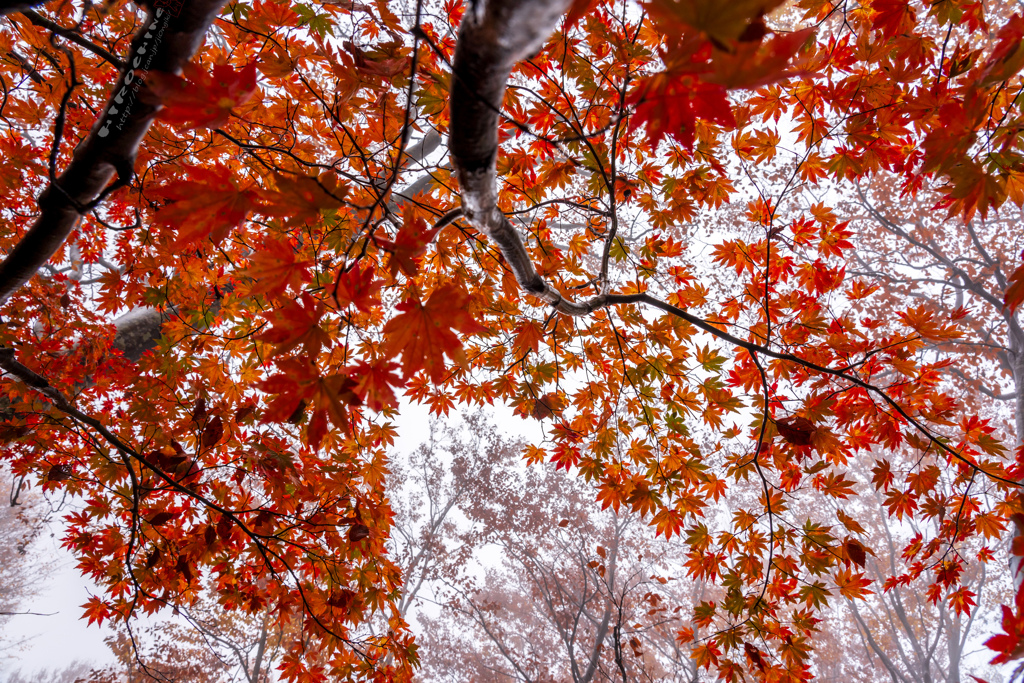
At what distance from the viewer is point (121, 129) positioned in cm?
90

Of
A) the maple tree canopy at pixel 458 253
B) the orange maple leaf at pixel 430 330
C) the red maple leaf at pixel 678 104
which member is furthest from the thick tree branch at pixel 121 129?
the red maple leaf at pixel 678 104

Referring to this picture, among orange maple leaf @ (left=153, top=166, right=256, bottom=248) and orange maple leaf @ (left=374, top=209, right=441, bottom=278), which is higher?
orange maple leaf @ (left=374, top=209, right=441, bottom=278)

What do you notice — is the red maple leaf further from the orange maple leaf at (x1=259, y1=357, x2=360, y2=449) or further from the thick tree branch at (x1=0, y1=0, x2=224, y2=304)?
the thick tree branch at (x1=0, y1=0, x2=224, y2=304)

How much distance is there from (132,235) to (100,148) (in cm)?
201

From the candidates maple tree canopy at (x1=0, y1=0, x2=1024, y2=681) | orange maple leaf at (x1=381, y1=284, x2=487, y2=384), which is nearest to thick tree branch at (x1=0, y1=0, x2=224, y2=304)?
maple tree canopy at (x1=0, y1=0, x2=1024, y2=681)

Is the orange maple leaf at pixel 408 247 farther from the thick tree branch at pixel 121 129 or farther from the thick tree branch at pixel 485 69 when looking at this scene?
the thick tree branch at pixel 121 129

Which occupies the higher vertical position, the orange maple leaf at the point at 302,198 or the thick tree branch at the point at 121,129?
the thick tree branch at the point at 121,129

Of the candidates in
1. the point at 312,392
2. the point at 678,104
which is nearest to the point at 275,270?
the point at 312,392

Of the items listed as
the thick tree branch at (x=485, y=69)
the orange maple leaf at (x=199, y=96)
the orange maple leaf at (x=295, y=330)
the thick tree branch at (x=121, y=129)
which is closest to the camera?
the thick tree branch at (x=485, y=69)

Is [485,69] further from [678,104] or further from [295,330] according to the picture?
[295,330]

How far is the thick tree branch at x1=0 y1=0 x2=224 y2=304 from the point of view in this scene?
2.70ft

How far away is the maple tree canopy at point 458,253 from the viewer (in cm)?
69

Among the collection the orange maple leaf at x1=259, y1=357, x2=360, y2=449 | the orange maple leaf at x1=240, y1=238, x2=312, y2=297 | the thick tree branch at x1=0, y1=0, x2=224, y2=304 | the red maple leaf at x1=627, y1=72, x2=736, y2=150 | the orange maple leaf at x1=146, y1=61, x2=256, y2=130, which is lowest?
the orange maple leaf at x1=259, y1=357, x2=360, y2=449

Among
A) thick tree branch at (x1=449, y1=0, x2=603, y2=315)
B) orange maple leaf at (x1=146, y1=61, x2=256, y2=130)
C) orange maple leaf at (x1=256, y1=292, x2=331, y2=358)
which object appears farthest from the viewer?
orange maple leaf at (x1=256, y1=292, x2=331, y2=358)
